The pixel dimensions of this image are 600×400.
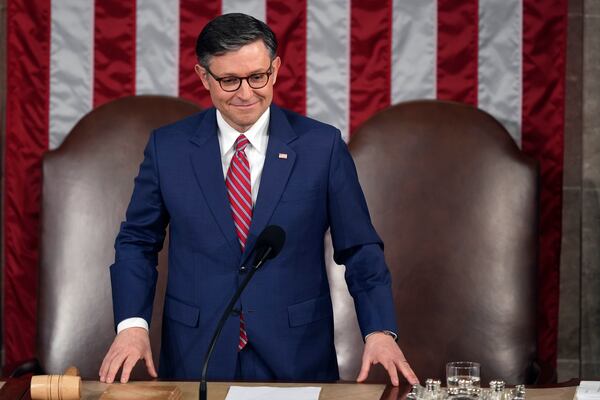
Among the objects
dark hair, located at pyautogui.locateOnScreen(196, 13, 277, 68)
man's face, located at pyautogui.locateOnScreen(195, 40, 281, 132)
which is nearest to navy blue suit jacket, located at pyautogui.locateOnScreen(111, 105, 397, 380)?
man's face, located at pyautogui.locateOnScreen(195, 40, 281, 132)

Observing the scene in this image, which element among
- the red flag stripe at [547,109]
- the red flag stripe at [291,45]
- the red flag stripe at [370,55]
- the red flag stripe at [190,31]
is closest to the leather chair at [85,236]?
the red flag stripe at [190,31]

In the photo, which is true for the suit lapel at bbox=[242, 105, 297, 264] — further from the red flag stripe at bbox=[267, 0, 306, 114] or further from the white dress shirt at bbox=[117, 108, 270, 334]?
the red flag stripe at bbox=[267, 0, 306, 114]

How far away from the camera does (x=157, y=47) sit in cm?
419

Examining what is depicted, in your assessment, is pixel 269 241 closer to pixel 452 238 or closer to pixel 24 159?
pixel 452 238

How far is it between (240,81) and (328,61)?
144 centimetres

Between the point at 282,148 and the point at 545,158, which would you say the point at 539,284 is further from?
the point at 282,148

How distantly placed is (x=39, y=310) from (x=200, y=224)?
1344 millimetres

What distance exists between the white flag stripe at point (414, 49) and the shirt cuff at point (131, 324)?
1676 millimetres

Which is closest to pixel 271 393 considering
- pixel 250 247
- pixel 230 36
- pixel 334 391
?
pixel 334 391

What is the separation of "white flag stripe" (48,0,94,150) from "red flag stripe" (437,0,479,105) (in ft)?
4.42

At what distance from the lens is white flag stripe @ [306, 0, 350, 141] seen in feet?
13.6

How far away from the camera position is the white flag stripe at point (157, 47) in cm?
419

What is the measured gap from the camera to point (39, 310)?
4.03 meters

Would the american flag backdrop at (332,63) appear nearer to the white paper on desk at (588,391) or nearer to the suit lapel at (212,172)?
the suit lapel at (212,172)
